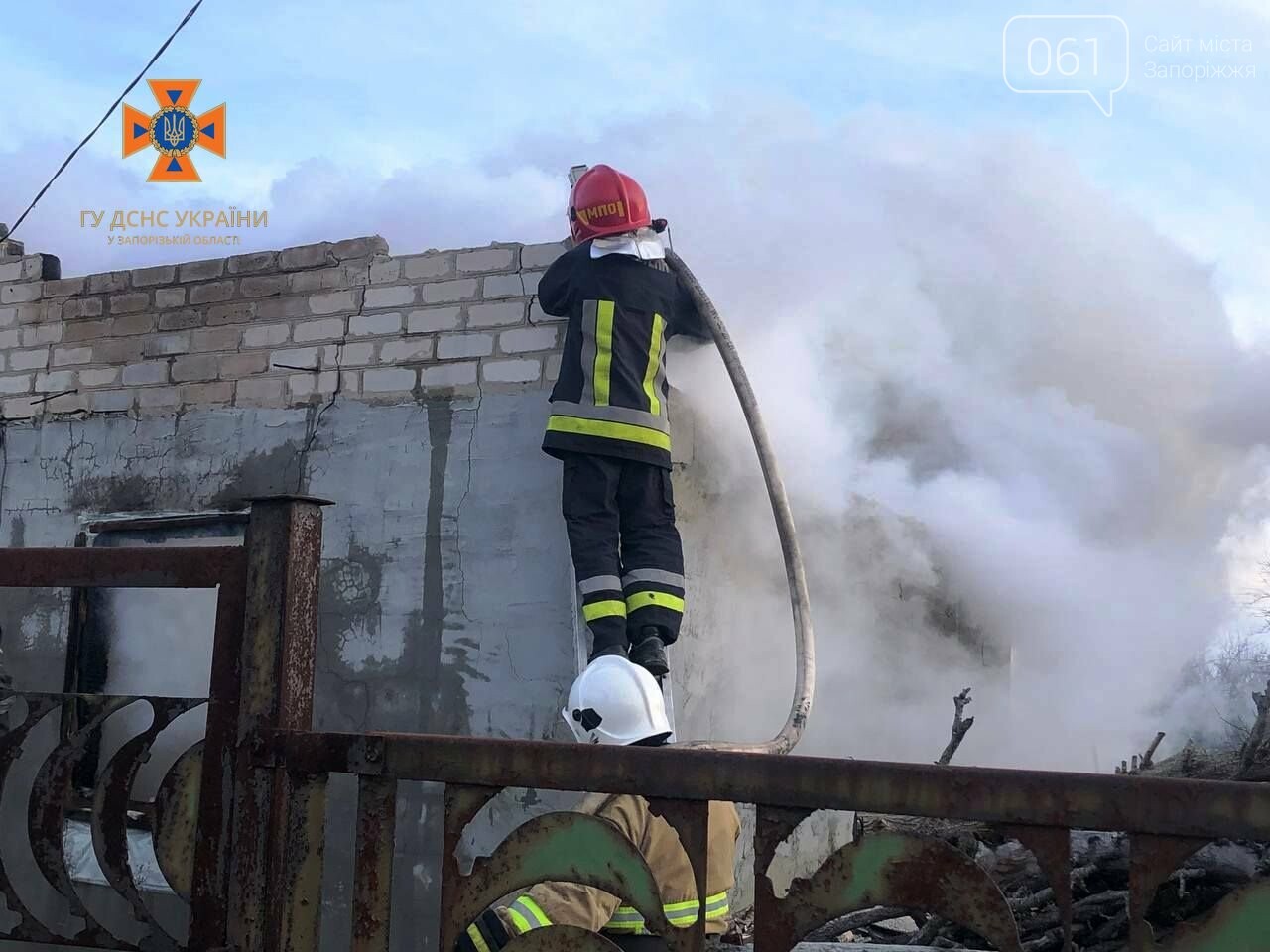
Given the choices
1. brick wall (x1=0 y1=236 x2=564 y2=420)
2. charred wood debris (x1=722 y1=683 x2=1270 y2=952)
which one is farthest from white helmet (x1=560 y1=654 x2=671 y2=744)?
brick wall (x1=0 y1=236 x2=564 y2=420)

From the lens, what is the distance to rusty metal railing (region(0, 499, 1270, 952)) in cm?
147

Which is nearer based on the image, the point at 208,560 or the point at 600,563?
the point at 208,560

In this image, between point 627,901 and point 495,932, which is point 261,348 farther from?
point 627,901

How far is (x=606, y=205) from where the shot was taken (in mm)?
4191

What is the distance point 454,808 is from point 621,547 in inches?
93.7

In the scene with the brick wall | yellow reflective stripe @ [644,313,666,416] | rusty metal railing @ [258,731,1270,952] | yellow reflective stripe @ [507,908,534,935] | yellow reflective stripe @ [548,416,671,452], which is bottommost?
yellow reflective stripe @ [507,908,534,935]

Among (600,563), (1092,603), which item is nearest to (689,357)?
(600,563)

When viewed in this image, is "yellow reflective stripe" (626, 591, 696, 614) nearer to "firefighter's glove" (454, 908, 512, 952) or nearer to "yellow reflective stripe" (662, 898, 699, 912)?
"yellow reflective stripe" (662, 898, 699, 912)

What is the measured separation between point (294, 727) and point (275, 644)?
0.15m

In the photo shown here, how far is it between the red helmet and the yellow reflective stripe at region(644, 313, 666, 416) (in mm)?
363

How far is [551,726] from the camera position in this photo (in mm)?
4125

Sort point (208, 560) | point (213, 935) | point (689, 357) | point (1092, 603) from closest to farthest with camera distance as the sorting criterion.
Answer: point (213, 935) → point (208, 560) → point (689, 357) → point (1092, 603)

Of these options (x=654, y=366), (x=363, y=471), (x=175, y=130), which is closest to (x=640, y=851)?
(x=654, y=366)

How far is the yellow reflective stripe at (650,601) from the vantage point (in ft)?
13.1
